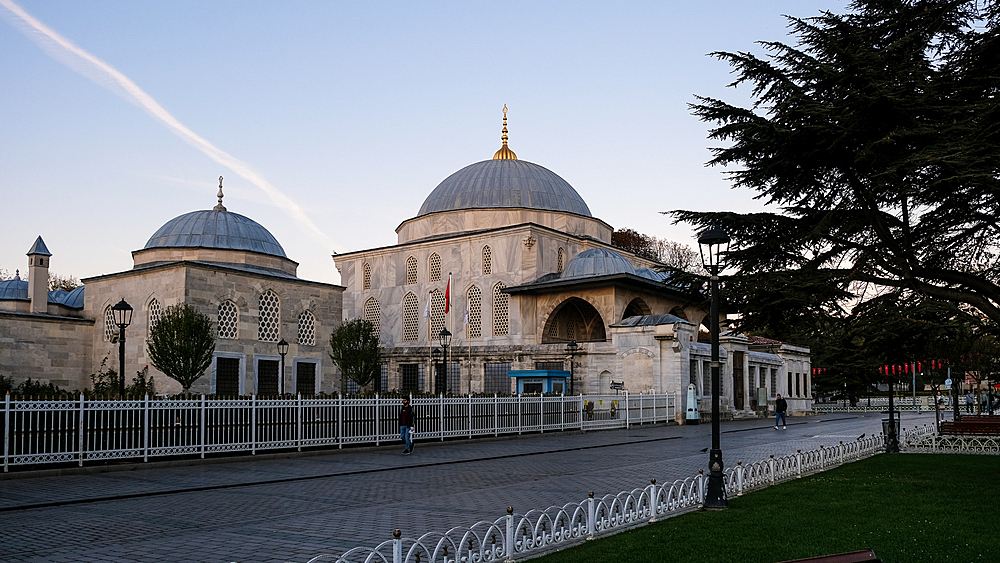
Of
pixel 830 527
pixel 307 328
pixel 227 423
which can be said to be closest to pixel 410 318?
pixel 307 328

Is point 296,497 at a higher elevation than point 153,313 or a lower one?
lower

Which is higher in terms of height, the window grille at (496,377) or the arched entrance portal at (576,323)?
the arched entrance portal at (576,323)

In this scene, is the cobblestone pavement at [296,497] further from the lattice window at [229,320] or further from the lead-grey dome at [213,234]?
the lead-grey dome at [213,234]

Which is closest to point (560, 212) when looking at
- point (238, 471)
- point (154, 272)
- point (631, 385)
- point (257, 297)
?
point (631, 385)

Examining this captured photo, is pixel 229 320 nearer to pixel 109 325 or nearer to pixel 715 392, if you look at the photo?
pixel 109 325

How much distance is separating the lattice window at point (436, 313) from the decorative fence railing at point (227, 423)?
71.0 feet

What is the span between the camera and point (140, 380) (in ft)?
95.5

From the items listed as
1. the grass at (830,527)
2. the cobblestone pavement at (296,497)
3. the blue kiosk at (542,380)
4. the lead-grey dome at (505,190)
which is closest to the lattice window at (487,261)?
the lead-grey dome at (505,190)

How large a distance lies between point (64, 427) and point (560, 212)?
117 feet

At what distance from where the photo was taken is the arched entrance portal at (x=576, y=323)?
43.2 metres

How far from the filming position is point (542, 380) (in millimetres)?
30688

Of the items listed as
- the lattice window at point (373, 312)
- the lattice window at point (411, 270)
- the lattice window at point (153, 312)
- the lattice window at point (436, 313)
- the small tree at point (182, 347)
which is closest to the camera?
the small tree at point (182, 347)

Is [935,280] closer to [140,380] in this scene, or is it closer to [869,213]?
[869,213]

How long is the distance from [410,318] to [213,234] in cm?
1405
